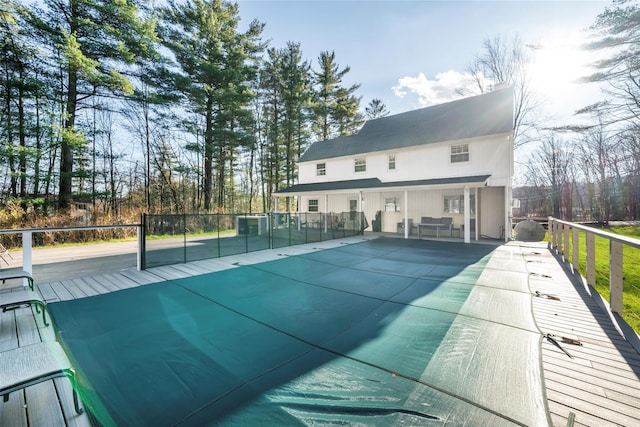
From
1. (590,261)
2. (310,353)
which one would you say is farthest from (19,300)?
(590,261)

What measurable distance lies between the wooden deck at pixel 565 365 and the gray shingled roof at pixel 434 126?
940 cm

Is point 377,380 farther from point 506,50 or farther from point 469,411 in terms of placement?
point 506,50

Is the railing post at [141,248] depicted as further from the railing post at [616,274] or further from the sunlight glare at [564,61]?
the sunlight glare at [564,61]

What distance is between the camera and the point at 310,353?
2754 millimetres

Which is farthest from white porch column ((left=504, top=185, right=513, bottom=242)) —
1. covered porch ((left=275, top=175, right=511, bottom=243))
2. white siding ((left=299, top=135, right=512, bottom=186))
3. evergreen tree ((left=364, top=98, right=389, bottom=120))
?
evergreen tree ((left=364, top=98, right=389, bottom=120))

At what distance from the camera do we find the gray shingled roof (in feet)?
41.3

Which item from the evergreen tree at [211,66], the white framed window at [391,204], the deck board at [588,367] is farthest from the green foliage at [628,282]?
Answer: the evergreen tree at [211,66]

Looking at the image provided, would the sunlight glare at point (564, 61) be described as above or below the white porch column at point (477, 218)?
above

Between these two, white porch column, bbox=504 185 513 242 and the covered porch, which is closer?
white porch column, bbox=504 185 513 242

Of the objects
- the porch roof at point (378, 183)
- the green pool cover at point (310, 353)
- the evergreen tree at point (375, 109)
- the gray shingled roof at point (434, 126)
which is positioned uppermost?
the evergreen tree at point (375, 109)

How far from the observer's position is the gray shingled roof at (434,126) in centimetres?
1259

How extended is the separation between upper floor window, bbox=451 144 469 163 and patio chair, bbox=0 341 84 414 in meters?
14.2

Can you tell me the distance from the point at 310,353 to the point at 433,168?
41.4ft

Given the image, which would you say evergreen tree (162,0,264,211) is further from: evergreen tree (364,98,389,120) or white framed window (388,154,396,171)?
evergreen tree (364,98,389,120)
